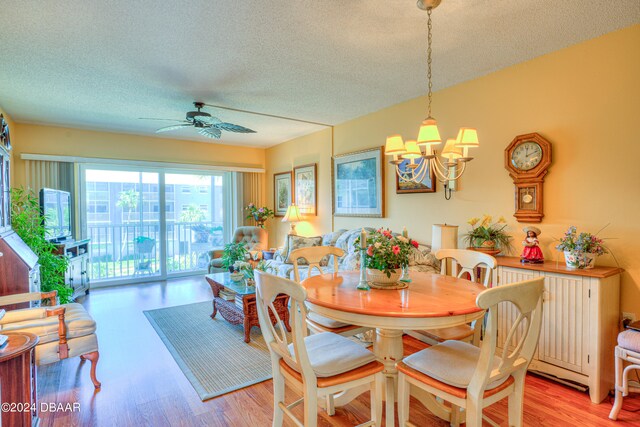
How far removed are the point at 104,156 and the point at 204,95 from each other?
2.79m

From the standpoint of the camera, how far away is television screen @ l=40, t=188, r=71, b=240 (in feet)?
13.7

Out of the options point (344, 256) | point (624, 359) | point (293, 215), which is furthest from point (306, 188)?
point (624, 359)

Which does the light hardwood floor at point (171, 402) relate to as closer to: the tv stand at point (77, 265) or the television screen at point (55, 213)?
the tv stand at point (77, 265)

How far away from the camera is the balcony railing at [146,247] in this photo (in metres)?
5.66

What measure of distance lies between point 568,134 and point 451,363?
2179mm

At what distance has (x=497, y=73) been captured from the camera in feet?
10.1

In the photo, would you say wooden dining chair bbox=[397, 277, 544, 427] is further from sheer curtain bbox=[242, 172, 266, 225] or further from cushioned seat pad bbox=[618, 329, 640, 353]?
sheer curtain bbox=[242, 172, 266, 225]

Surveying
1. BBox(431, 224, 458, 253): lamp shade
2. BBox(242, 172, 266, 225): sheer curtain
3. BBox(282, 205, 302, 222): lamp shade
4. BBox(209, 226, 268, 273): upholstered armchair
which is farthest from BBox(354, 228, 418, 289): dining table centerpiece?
BBox(242, 172, 266, 225): sheer curtain

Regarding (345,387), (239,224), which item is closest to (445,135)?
(345,387)

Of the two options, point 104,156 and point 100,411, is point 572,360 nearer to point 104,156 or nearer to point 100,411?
point 100,411

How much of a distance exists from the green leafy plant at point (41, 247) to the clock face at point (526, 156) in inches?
196

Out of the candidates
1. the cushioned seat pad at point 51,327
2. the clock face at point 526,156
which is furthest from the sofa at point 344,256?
the cushioned seat pad at point 51,327

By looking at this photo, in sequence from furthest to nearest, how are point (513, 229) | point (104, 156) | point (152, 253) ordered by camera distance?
point (152, 253), point (104, 156), point (513, 229)

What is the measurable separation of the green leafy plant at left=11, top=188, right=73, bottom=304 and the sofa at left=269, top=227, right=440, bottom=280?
251 cm
